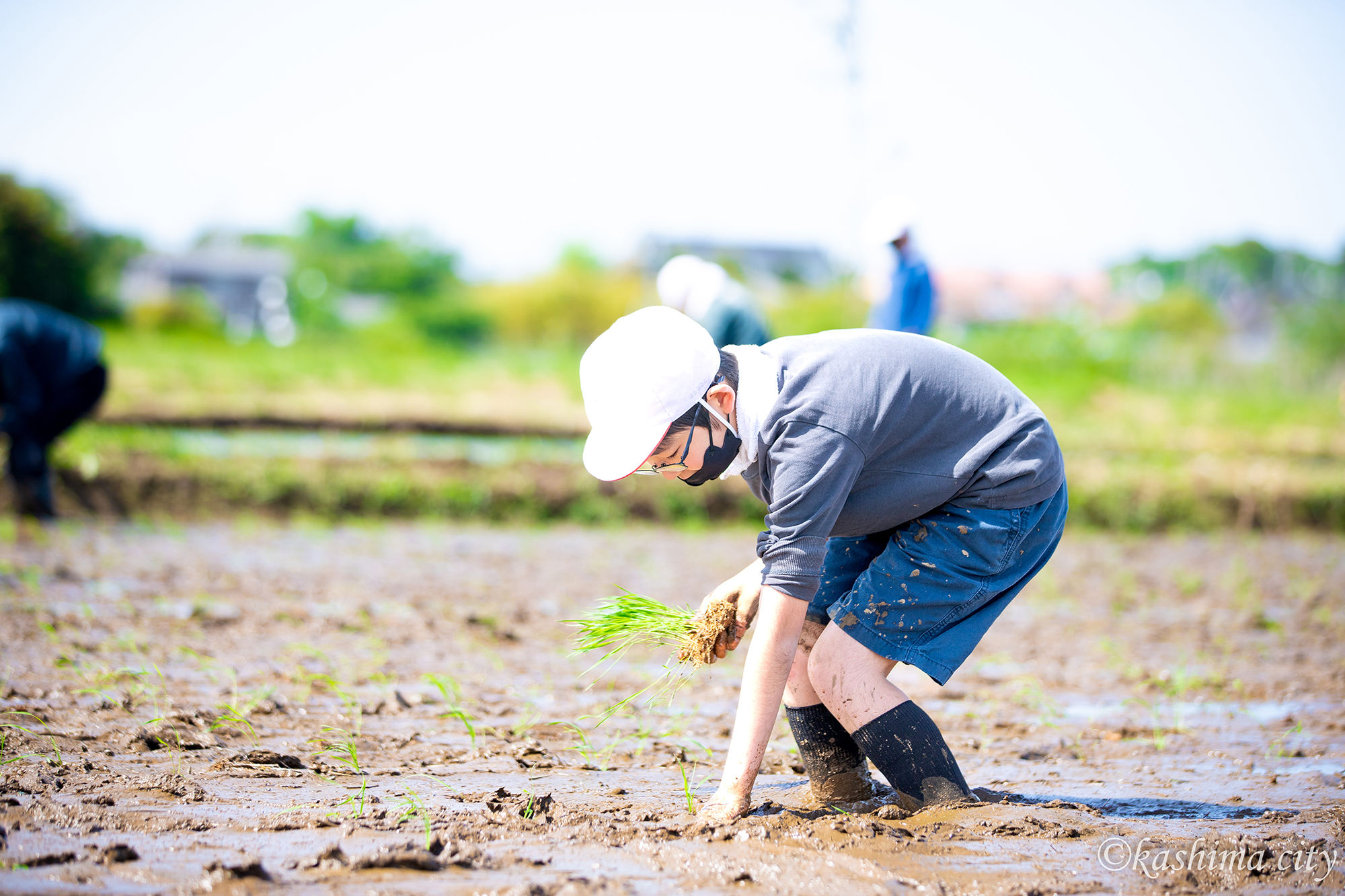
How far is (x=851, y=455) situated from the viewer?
230 cm

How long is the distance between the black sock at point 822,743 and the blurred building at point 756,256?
53540 millimetres

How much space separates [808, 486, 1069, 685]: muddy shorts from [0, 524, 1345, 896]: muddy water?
0.48 metres

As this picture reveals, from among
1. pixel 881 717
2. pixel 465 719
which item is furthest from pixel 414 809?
pixel 881 717

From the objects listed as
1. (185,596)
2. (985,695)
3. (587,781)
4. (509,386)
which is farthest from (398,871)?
(509,386)

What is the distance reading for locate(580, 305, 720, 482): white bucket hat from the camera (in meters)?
2.26

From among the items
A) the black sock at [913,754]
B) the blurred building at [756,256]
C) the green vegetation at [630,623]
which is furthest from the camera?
the blurred building at [756,256]

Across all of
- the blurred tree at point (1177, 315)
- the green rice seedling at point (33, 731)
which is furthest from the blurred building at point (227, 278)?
the green rice seedling at point (33, 731)

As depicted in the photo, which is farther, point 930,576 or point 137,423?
point 137,423

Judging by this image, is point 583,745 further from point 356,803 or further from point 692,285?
point 692,285

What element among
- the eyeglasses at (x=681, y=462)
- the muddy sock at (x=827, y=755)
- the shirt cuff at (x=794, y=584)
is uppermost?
the eyeglasses at (x=681, y=462)

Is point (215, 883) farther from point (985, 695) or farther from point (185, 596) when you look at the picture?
point (185, 596)

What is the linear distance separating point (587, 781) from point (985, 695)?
1926 millimetres

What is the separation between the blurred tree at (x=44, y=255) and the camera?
26953 mm

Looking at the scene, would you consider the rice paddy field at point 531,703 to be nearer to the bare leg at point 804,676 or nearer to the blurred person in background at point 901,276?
the bare leg at point 804,676
